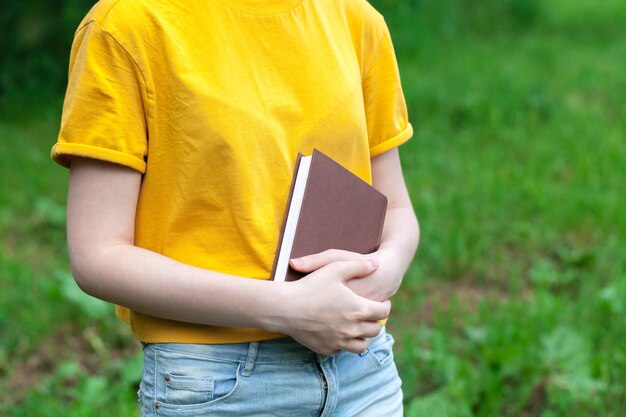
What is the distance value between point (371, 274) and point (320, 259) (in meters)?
0.11

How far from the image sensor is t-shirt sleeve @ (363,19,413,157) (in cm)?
162

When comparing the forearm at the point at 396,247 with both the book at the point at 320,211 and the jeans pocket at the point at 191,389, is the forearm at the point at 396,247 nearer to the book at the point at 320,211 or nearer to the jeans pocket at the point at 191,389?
the book at the point at 320,211

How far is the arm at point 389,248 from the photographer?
1.41 metres

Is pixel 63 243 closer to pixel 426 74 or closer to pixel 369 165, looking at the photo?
pixel 369 165

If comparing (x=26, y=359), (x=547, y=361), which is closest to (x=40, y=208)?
(x=26, y=359)

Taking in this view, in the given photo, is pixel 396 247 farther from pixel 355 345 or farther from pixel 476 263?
pixel 476 263

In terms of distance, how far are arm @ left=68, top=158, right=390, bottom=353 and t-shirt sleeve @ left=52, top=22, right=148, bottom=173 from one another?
0.03 meters

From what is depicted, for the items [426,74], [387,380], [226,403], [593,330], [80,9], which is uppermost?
[226,403]

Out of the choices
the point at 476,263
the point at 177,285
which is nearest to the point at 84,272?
the point at 177,285

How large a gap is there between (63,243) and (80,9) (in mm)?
2775

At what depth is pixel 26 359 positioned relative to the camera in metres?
3.16

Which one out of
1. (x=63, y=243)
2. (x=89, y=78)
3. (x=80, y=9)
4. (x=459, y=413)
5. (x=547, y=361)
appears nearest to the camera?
(x=89, y=78)

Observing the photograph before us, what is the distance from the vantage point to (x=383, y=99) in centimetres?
164

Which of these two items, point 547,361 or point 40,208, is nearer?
point 547,361
